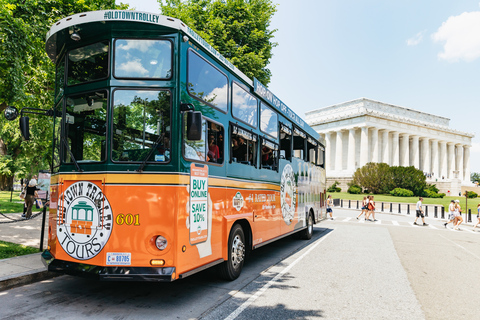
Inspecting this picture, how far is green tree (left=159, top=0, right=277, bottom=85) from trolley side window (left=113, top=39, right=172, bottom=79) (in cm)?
1460

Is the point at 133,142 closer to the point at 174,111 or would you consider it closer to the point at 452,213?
the point at 174,111

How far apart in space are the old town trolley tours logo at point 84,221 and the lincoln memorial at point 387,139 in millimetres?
69783

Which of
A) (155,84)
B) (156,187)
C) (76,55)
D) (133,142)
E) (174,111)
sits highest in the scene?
(76,55)

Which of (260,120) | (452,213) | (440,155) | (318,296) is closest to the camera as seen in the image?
(318,296)

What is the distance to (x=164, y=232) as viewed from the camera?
15.5 feet

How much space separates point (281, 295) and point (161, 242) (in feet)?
7.94

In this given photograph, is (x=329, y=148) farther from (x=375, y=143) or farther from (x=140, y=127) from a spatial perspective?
(x=140, y=127)

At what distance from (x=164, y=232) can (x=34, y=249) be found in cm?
552

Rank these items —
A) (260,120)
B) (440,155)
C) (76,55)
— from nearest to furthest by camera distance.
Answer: (76,55), (260,120), (440,155)

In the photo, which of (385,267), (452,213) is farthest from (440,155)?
(385,267)

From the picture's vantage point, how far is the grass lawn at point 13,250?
7.68 metres

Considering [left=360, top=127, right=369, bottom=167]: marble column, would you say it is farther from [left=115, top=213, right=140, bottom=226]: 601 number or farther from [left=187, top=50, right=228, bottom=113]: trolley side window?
[left=115, top=213, right=140, bottom=226]: 601 number

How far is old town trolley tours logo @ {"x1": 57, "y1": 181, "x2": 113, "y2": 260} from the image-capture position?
4.77 metres

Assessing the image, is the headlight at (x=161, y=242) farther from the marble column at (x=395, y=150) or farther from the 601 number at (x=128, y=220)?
the marble column at (x=395, y=150)
